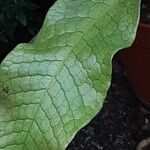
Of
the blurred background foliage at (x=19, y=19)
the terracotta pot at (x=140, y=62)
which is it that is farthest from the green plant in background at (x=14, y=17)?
the terracotta pot at (x=140, y=62)

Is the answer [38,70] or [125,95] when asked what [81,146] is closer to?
[125,95]

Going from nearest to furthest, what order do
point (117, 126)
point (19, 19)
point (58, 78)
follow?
1. point (58, 78)
2. point (19, 19)
3. point (117, 126)

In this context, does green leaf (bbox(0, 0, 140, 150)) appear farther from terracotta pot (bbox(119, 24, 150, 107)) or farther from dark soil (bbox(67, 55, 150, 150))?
dark soil (bbox(67, 55, 150, 150))

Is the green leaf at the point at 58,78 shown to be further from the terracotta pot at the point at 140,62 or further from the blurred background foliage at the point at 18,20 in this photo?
the blurred background foliage at the point at 18,20

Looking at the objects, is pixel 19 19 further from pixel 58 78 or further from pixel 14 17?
pixel 58 78

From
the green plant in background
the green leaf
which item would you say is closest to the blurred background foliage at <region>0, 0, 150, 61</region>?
the green plant in background

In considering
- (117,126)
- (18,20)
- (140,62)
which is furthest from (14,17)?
(117,126)

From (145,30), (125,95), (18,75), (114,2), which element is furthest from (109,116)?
(18,75)
